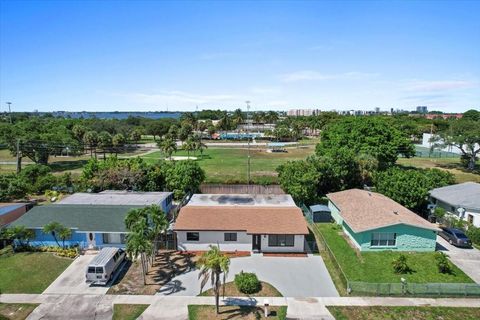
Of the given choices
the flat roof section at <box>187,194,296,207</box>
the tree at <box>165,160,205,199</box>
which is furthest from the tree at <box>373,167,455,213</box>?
the tree at <box>165,160,205,199</box>

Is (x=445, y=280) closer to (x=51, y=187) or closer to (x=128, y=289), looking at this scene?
(x=128, y=289)

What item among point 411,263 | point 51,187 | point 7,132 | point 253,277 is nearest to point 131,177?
point 51,187

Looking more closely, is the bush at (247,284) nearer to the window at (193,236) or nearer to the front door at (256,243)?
the front door at (256,243)

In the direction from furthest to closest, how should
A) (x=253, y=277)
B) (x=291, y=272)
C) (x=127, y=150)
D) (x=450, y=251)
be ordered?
(x=127, y=150), (x=450, y=251), (x=291, y=272), (x=253, y=277)

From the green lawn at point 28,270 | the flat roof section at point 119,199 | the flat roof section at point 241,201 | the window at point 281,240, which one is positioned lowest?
the green lawn at point 28,270


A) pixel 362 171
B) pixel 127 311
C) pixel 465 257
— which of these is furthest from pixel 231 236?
pixel 362 171

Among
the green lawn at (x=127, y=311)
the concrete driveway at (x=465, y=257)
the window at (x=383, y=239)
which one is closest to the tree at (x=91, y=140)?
the green lawn at (x=127, y=311)

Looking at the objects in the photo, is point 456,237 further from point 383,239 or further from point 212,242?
point 212,242
